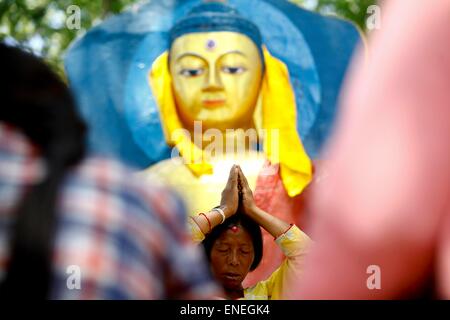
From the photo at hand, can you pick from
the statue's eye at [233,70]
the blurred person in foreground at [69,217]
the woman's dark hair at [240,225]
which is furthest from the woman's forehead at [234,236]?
the blurred person in foreground at [69,217]

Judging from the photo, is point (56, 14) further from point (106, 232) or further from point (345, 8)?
point (106, 232)

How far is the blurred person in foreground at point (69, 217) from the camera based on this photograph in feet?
2.11

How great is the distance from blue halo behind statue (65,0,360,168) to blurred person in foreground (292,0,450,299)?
3.66 ft

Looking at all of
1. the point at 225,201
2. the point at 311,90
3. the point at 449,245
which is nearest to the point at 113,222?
the point at 449,245

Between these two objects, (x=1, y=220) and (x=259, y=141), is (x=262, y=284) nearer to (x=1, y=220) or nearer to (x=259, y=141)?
(x=259, y=141)

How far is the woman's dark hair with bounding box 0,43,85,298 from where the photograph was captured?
2.08 feet

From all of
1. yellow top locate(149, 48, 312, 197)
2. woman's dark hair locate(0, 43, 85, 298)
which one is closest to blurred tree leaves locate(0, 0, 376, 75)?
yellow top locate(149, 48, 312, 197)

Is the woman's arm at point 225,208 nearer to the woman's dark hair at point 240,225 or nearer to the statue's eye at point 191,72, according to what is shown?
the woman's dark hair at point 240,225

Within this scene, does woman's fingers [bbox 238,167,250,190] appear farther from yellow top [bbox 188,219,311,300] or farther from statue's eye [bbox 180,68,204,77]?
statue's eye [bbox 180,68,204,77]

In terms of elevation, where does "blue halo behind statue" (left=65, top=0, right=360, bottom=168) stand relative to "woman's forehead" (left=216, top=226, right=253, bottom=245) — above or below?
above

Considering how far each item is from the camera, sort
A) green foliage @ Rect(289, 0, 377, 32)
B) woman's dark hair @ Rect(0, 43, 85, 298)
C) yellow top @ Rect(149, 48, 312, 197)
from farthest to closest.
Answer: green foliage @ Rect(289, 0, 377, 32) → yellow top @ Rect(149, 48, 312, 197) → woman's dark hair @ Rect(0, 43, 85, 298)

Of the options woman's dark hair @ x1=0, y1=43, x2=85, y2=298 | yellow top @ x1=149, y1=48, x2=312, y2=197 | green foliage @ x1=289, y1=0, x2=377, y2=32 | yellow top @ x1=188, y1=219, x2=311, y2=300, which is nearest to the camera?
woman's dark hair @ x1=0, y1=43, x2=85, y2=298

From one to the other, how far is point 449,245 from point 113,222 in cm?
32

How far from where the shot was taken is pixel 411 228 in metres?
0.67
